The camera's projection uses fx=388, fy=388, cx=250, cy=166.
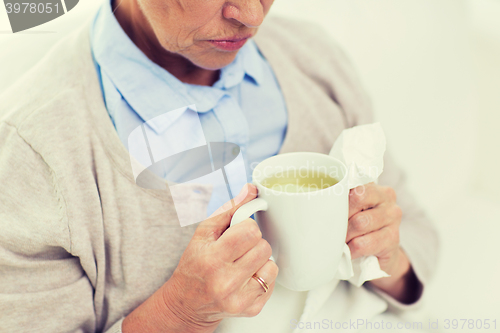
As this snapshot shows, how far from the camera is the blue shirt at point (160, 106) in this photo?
575 millimetres

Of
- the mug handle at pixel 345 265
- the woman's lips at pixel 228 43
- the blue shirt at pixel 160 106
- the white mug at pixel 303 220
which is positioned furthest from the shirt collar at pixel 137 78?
the mug handle at pixel 345 265

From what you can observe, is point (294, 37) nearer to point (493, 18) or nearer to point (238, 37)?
point (238, 37)

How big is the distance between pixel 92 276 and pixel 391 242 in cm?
45

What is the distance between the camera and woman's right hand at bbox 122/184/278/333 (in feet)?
1.46

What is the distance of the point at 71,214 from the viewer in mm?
535

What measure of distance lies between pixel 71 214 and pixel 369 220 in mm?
420

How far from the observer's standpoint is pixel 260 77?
756 mm

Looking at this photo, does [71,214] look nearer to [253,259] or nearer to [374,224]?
[253,259]

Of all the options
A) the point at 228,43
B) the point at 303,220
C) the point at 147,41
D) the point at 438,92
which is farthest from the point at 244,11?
the point at 438,92

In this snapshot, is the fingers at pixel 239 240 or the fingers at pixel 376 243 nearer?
the fingers at pixel 239 240

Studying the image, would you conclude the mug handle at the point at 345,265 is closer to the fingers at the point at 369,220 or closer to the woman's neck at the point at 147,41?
the fingers at the point at 369,220

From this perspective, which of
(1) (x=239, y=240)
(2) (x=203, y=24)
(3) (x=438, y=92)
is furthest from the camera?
(3) (x=438, y=92)

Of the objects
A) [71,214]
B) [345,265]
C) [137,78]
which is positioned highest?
[137,78]

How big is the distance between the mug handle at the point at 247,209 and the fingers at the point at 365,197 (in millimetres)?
163
